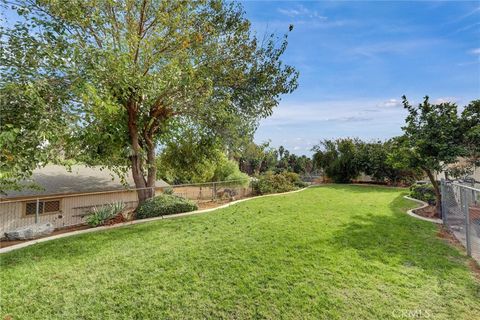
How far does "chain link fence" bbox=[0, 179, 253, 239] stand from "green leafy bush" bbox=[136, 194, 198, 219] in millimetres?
1397

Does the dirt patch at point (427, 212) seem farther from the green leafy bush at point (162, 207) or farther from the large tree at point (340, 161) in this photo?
the large tree at point (340, 161)

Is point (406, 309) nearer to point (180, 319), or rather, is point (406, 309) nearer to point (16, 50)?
point (180, 319)

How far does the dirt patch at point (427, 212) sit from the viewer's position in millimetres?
10039

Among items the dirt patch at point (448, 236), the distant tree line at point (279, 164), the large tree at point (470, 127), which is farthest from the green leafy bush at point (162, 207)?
the distant tree line at point (279, 164)

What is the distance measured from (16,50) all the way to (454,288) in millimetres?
13183

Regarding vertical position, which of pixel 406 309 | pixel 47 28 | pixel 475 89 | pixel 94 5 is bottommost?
pixel 406 309

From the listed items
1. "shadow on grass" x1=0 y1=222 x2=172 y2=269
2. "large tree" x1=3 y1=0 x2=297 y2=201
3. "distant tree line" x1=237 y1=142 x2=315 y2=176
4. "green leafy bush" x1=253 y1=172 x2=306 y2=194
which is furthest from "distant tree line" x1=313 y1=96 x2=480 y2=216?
"distant tree line" x1=237 y1=142 x2=315 y2=176

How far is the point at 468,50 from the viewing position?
9273 mm

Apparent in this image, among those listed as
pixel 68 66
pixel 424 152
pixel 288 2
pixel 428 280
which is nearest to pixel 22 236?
pixel 68 66

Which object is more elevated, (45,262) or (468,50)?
(468,50)

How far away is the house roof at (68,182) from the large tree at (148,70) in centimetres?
284

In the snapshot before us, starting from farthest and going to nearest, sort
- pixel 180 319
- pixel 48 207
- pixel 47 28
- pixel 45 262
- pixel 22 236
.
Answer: pixel 48 207 → pixel 47 28 → pixel 22 236 → pixel 45 262 → pixel 180 319

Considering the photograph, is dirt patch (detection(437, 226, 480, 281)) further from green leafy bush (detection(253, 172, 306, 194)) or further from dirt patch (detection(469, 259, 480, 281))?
green leafy bush (detection(253, 172, 306, 194))

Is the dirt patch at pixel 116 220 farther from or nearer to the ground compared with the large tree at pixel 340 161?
nearer to the ground
